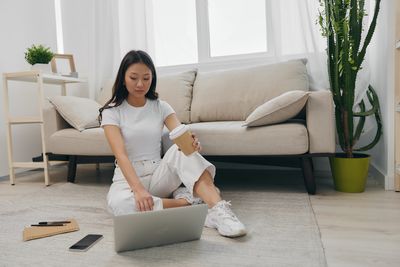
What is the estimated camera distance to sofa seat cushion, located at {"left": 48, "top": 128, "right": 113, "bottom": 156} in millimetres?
2074

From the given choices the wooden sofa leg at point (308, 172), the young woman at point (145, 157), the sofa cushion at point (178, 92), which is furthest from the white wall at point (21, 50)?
the wooden sofa leg at point (308, 172)

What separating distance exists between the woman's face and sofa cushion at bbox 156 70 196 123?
100 cm

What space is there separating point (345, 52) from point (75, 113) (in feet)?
5.50

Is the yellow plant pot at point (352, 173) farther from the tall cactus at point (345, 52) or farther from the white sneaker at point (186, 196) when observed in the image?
the white sneaker at point (186, 196)

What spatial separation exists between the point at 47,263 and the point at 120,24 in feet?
7.29

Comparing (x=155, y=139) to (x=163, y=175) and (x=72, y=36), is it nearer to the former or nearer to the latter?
(x=163, y=175)

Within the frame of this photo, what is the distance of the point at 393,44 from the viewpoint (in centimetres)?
179

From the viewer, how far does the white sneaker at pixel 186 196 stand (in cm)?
146

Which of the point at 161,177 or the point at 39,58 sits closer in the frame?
the point at 161,177

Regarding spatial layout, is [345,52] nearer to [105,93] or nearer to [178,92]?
[178,92]

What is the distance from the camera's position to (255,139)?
5.79 ft

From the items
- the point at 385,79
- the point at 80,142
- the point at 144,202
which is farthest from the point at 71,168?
the point at 385,79

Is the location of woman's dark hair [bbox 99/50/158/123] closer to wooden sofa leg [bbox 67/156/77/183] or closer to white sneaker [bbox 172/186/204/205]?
white sneaker [bbox 172/186/204/205]

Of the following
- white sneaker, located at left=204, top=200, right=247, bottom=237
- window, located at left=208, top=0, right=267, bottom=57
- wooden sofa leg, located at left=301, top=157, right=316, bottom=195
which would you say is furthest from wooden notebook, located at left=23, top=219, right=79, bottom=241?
window, located at left=208, top=0, right=267, bottom=57
